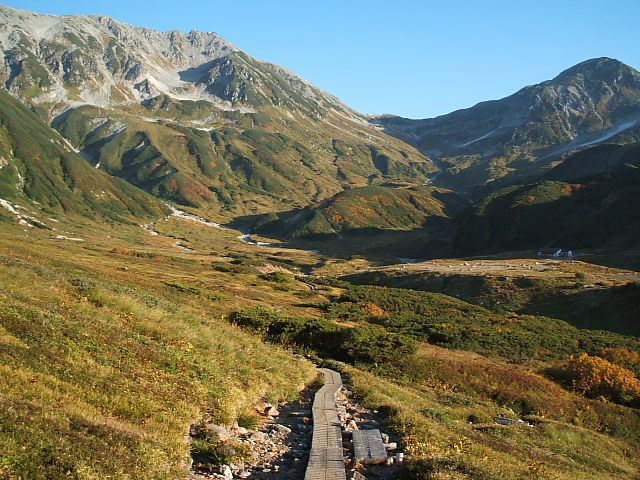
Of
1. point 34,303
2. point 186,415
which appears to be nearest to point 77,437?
point 186,415

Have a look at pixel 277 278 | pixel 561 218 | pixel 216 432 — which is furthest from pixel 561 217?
pixel 216 432

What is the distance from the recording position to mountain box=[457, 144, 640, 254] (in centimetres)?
12731

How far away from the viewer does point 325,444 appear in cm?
1151

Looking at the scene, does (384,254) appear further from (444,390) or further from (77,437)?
(77,437)

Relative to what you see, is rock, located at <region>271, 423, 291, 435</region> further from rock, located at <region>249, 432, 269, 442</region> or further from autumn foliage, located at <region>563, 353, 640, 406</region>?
autumn foliage, located at <region>563, 353, 640, 406</region>

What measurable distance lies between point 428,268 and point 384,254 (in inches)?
2501

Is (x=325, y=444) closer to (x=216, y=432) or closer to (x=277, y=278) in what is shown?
(x=216, y=432)

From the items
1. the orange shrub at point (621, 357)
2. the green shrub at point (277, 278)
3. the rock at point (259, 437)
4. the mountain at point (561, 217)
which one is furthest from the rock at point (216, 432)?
the mountain at point (561, 217)

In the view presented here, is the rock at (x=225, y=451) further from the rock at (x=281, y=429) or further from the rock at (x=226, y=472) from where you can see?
the rock at (x=281, y=429)

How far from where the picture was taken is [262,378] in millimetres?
17094

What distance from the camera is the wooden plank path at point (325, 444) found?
9820 mm

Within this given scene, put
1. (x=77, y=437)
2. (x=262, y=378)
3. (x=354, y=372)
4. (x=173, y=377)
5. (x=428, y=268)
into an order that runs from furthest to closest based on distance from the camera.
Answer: (x=428, y=268) → (x=354, y=372) → (x=262, y=378) → (x=173, y=377) → (x=77, y=437)

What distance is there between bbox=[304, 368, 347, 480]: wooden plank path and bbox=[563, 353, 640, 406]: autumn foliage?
22164 millimetres

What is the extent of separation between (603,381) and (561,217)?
135 meters
